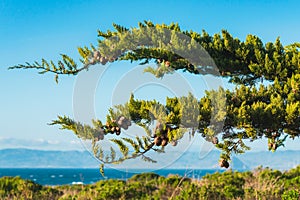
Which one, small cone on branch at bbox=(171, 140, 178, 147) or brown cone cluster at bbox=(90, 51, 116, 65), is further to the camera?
brown cone cluster at bbox=(90, 51, 116, 65)

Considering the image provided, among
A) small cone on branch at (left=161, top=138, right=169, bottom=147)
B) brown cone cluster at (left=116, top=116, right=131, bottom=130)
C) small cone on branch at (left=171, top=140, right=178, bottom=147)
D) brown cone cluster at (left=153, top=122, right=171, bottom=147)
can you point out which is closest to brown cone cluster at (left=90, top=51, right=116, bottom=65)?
brown cone cluster at (left=116, top=116, right=131, bottom=130)

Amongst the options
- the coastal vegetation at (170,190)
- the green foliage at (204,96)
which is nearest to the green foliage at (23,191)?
the coastal vegetation at (170,190)

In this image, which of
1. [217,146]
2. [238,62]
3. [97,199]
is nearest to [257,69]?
[238,62]

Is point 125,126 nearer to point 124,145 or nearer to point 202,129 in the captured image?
point 124,145

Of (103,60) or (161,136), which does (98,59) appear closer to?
(103,60)

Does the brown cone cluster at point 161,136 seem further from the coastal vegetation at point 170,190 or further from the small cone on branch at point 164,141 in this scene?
the coastal vegetation at point 170,190

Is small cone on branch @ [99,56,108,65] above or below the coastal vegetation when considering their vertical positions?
above

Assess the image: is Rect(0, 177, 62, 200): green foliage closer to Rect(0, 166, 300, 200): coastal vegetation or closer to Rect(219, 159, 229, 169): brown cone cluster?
Rect(0, 166, 300, 200): coastal vegetation

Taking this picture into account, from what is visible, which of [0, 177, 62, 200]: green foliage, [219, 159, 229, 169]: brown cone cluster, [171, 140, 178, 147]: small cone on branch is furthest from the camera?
[0, 177, 62, 200]: green foliage

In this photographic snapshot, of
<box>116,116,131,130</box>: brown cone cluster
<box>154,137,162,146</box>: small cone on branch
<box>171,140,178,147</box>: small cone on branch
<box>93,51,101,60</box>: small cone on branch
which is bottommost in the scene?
<box>171,140,178,147</box>: small cone on branch

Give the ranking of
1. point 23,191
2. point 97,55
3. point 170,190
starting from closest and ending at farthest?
point 97,55, point 23,191, point 170,190

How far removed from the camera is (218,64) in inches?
331

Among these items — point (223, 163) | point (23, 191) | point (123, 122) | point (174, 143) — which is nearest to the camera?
point (174, 143)

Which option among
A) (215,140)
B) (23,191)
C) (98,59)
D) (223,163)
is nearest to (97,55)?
(98,59)
